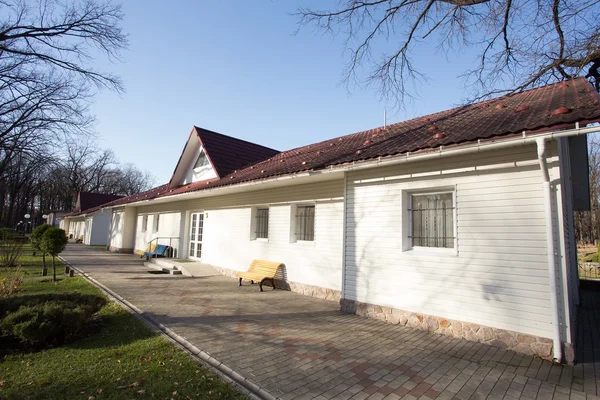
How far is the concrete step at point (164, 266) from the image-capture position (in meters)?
12.5

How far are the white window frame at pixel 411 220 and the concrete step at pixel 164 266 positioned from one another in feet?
31.4

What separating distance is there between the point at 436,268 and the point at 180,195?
1105cm

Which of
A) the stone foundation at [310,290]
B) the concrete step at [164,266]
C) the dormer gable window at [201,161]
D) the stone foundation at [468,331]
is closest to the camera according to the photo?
the stone foundation at [468,331]

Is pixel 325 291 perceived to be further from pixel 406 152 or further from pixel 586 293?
pixel 586 293

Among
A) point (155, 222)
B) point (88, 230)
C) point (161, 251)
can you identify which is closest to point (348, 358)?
point (161, 251)

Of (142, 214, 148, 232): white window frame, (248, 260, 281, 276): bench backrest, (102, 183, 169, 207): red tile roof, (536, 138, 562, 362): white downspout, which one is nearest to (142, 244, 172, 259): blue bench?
(102, 183, 169, 207): red tile roof

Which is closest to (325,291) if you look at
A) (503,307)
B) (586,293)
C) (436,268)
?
(436,268)

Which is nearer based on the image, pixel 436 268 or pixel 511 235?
pixel 511 235

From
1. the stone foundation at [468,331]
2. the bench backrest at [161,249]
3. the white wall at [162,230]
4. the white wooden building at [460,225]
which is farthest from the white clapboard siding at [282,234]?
the bench backrest at [161,249]

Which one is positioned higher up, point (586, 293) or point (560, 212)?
point (560, 212)

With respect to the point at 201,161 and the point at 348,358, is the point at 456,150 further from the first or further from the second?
the point at 201,161

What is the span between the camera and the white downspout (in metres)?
4.27

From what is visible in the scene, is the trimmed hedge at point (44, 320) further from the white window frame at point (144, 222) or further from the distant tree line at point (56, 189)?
the distant tree line at point (56, 189)

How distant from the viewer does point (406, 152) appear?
19.1 feet
